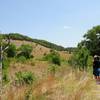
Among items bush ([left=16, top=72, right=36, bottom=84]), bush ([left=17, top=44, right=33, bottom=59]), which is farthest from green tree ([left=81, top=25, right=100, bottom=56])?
bush ([left=16, top=72, right=36, bottom=84])

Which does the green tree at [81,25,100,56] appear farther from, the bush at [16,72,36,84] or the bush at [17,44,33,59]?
the bush at [16,72,36,84]

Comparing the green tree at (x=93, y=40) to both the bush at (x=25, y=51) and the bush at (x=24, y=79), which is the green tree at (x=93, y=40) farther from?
the bush at (x=24, y=79)

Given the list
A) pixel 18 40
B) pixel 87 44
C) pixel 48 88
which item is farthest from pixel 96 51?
pixel 18 40

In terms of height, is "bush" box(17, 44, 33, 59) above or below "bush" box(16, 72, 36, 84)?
above

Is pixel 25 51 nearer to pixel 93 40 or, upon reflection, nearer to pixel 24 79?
pixel 93 40

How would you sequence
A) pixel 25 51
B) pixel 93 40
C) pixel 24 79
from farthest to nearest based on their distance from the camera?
1. pixel 25 51
2. pixel 93 40
3. pixel 24 79

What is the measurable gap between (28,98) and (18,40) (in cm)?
18324

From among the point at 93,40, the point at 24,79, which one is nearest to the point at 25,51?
the point at 93,40

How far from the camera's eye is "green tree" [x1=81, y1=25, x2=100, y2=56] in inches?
3787

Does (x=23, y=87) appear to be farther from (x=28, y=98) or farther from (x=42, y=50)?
(x=42, y=50)

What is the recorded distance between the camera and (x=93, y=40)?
327 ft

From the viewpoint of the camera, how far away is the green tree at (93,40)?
96.2 meters

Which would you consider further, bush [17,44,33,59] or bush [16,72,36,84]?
bush [17,44,33,59]

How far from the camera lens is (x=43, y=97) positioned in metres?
10.7
